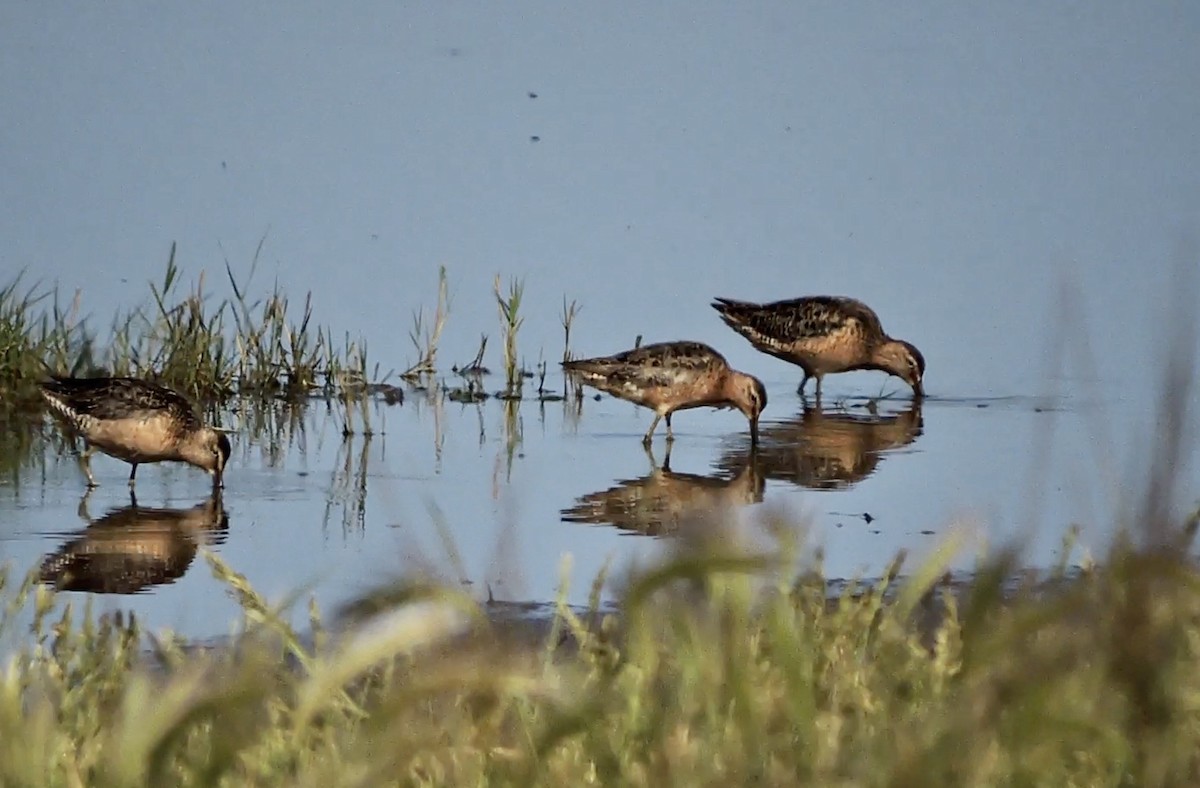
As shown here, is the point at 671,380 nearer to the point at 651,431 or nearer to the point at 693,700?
the point at 651,431

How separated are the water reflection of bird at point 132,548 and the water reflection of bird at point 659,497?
71.0 inches

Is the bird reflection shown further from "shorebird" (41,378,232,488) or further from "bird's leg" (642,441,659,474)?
"shorebird" (41,378,232,488)

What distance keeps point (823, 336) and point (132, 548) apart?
9008 mm

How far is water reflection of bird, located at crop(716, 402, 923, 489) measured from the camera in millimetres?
11648

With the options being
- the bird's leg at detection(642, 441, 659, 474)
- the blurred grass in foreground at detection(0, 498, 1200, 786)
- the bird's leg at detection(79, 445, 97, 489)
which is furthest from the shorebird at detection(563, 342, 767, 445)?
the blurred grass in foreground at detection(0, 498, 1200, 786)

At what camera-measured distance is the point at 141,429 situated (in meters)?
11.2

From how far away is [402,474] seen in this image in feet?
35.8

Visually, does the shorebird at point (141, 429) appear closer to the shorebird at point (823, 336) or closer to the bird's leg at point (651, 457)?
the bird's leg at point (651, 457)

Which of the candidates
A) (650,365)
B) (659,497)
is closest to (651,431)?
(650,365)

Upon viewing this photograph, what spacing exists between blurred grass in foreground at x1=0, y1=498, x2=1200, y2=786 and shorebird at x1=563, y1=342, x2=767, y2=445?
8959 millimetres

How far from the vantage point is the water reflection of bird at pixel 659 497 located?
31.9 feet

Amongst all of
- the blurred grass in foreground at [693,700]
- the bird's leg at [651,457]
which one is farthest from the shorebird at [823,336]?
the blurred grass in foreground at [693,700]

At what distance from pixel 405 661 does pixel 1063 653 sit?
2159 millimetres

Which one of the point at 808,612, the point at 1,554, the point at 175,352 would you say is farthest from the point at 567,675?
the point at 175,352
